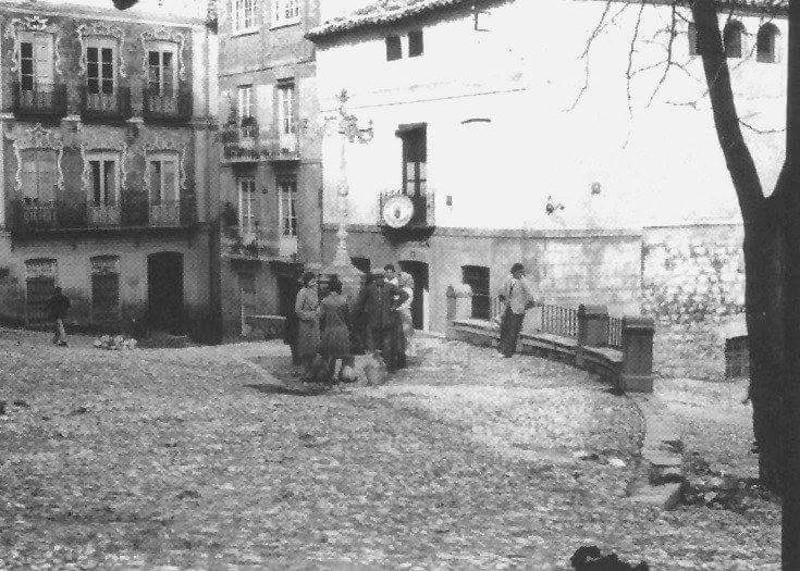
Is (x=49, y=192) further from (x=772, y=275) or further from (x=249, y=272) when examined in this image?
(x=772, y=275)

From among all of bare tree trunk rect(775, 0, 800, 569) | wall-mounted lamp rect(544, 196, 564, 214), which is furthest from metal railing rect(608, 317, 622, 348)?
bare tree trunk rect(775, 0, 800, 569)

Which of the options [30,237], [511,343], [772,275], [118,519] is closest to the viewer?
[118,519]

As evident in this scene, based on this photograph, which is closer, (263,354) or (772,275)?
(772,275)

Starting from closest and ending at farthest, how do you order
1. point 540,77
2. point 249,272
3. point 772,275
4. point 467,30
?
point 772,275
point 540,77
point 467,30
point 249,272

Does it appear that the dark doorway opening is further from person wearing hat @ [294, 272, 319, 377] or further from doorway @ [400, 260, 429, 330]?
person wearing hat @ [294, 272, 319, 377]

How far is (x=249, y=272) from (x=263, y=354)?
12964mm

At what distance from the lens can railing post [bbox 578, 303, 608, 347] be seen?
58.9 feet

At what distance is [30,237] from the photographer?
30.9 meters

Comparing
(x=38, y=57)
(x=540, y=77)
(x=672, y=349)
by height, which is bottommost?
(x=672, y=349)

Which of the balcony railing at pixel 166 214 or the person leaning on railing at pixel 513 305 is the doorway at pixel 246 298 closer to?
the balcony railing at pixel 166 214

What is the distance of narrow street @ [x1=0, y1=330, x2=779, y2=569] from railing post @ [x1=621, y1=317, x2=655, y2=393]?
0.64m

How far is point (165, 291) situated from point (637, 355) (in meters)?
21.8

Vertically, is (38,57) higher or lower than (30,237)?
higher

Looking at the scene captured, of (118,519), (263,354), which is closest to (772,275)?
(118,519)
